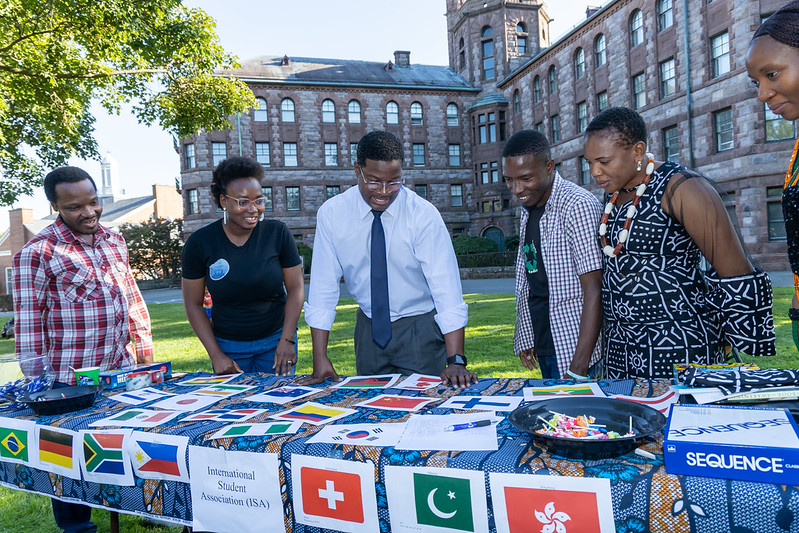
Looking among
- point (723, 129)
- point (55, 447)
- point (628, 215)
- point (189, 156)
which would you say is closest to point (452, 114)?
point (189, 156)

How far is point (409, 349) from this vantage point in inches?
127

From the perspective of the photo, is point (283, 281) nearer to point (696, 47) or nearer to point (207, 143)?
point (696, 47)

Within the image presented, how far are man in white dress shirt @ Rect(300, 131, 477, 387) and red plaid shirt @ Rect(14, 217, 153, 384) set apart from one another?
1.36 metres

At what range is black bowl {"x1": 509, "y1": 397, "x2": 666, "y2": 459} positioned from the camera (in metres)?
1.57

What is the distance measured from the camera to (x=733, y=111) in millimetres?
21312

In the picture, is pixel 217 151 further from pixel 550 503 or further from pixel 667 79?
pixel 550 503

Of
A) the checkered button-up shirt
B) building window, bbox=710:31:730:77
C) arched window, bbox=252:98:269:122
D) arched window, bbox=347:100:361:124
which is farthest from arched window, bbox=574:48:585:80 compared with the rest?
the checkered button-up shirt

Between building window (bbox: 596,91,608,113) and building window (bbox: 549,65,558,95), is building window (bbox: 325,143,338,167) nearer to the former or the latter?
building window (bbox: 549,65,558,95)

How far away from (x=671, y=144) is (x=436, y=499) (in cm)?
2720

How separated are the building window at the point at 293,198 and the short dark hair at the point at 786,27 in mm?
37139

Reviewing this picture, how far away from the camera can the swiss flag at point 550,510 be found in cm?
147

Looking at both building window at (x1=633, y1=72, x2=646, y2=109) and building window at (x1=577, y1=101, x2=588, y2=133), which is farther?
building window at (x1=577, y1=101, x2=588, y2=133)

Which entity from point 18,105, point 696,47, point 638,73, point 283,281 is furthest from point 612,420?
point 638,73

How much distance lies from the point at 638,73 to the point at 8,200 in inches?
1053
